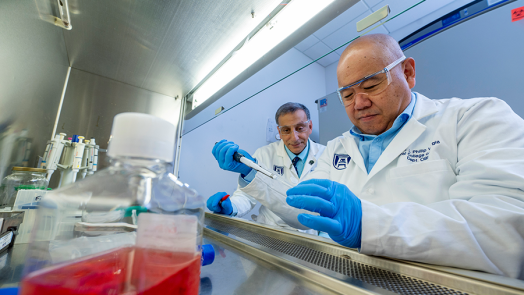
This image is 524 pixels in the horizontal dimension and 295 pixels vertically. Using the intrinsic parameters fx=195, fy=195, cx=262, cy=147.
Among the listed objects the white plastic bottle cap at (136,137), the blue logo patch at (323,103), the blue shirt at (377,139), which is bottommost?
the white plastic bottle cap at (136,137)

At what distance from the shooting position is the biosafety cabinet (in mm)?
445

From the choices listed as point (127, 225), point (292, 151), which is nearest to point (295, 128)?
point (292, 151)

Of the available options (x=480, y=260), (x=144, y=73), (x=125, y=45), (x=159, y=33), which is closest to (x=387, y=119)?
(x=480, y=260)

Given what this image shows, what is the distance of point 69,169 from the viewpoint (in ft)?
4.39

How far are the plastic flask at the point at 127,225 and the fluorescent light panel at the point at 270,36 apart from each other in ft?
2.37

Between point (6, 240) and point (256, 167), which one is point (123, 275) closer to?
point (6, 240)

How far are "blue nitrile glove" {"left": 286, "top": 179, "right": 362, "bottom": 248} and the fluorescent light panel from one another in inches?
25.3

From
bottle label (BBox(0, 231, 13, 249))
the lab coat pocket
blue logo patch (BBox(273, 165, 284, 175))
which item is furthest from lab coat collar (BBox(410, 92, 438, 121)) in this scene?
bottle label (BBox(0, 231, 13, 249))

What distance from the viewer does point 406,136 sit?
3.20 feet

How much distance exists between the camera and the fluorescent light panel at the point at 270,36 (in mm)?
753

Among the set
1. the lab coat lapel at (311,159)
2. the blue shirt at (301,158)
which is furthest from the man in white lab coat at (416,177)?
the blue shirt at (301,158)

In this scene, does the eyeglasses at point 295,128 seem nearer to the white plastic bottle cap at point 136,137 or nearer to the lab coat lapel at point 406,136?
the lab coat lapel at point 406,136

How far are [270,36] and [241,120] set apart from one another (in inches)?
68.4

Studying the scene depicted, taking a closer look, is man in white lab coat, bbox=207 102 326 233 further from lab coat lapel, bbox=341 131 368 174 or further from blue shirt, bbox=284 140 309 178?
lab coat lapel, bbox=341 131 368 174
